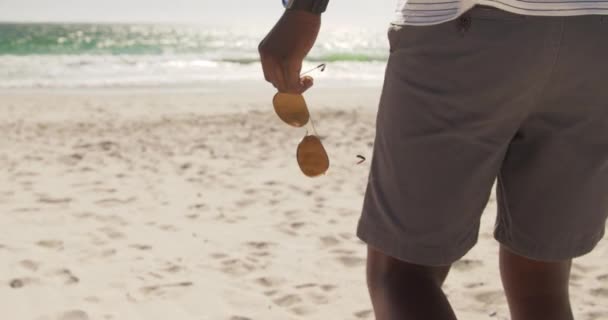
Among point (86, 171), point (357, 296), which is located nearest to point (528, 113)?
point (357, 296)

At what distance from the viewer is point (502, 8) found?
→ 3.31ft

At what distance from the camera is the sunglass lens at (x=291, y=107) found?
120cm

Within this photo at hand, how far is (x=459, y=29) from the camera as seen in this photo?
1.04 m

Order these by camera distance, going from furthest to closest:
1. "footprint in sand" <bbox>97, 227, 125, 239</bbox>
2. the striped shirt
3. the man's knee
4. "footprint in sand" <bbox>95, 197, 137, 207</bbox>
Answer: "footprint in sand" <bbox>95, 197, 137, 207</bbox>
"footprint in sand" <bbox>97, 227, 125, 239</bbox>
the man's knee
the striped shirt

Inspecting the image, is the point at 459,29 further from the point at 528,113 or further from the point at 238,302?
the point at 238,302

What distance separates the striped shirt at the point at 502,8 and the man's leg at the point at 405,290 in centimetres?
39

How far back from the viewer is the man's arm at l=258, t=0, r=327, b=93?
42.7 inches

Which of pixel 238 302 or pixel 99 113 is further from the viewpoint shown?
pixel 99 113

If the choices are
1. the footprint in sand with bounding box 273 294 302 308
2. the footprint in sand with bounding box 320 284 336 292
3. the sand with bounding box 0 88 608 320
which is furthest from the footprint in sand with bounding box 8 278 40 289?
the footprint in sand with bounding box 320 284 336 292

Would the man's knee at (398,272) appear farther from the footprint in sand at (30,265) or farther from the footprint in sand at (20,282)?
the footprint in sand at (30,265)

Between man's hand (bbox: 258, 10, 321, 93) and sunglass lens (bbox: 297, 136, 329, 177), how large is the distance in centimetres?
22

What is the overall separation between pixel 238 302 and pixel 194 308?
0.16 m

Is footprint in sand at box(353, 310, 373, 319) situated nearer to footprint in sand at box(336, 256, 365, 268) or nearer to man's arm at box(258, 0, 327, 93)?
footprint in sand at box(336, 256, 365, 268)

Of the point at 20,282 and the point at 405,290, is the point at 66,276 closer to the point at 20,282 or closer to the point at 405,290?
the point at 20,282
